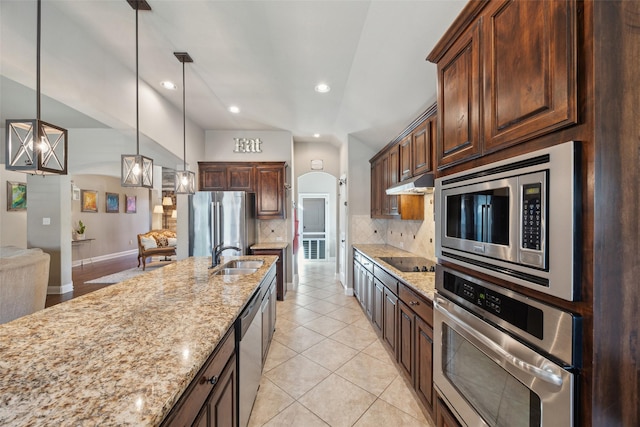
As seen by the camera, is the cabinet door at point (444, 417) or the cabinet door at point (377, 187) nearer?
the cabinet door at point (444, 417)

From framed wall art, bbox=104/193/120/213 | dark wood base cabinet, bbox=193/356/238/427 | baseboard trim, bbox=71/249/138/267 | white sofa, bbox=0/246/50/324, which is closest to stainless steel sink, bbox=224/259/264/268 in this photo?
dark wood base cabinet, bbox=193/356/238/427

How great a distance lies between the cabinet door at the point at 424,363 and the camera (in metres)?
1.71

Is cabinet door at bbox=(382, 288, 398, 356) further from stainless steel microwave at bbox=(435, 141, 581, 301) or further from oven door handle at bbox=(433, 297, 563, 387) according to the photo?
stainless steel microwave at bbox=(435, 141, 581, 301)

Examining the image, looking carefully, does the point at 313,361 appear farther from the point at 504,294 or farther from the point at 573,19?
the point at 573,19

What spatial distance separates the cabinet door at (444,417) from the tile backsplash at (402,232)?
171cm

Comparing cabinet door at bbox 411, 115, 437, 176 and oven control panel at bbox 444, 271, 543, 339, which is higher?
cabinet door at bbox 411, 115, 437, 176

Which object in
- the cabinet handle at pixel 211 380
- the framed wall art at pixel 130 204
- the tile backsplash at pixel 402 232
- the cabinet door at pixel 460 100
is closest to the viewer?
the cabinet handle at pixel 211 380

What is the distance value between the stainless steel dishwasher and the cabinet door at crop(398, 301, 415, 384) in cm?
117

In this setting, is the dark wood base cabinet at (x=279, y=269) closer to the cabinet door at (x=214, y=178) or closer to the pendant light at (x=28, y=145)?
the cabinet door at (x=214, y=178)

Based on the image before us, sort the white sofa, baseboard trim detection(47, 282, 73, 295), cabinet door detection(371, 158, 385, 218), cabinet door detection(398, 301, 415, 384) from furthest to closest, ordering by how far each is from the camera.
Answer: baseboard trim detection(47, 282, 73, 295), cabinet door detection(371, 158, 385, 218), the white sofa, cabinet door detection(398, 301, 415, 384)

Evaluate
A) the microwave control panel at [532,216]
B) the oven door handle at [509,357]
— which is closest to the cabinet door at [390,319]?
the oven door handle at [509,357]

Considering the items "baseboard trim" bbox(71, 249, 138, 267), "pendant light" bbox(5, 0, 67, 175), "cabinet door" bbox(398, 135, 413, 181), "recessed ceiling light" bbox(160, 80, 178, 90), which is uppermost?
"recessed ceiling light" bbox(160, 80, 178, 90)

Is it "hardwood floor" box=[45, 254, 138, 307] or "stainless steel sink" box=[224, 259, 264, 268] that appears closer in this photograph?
"stainless steel sink" box=[224, 259, 264, 268]

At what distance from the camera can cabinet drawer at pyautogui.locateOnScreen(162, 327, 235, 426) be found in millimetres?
821
